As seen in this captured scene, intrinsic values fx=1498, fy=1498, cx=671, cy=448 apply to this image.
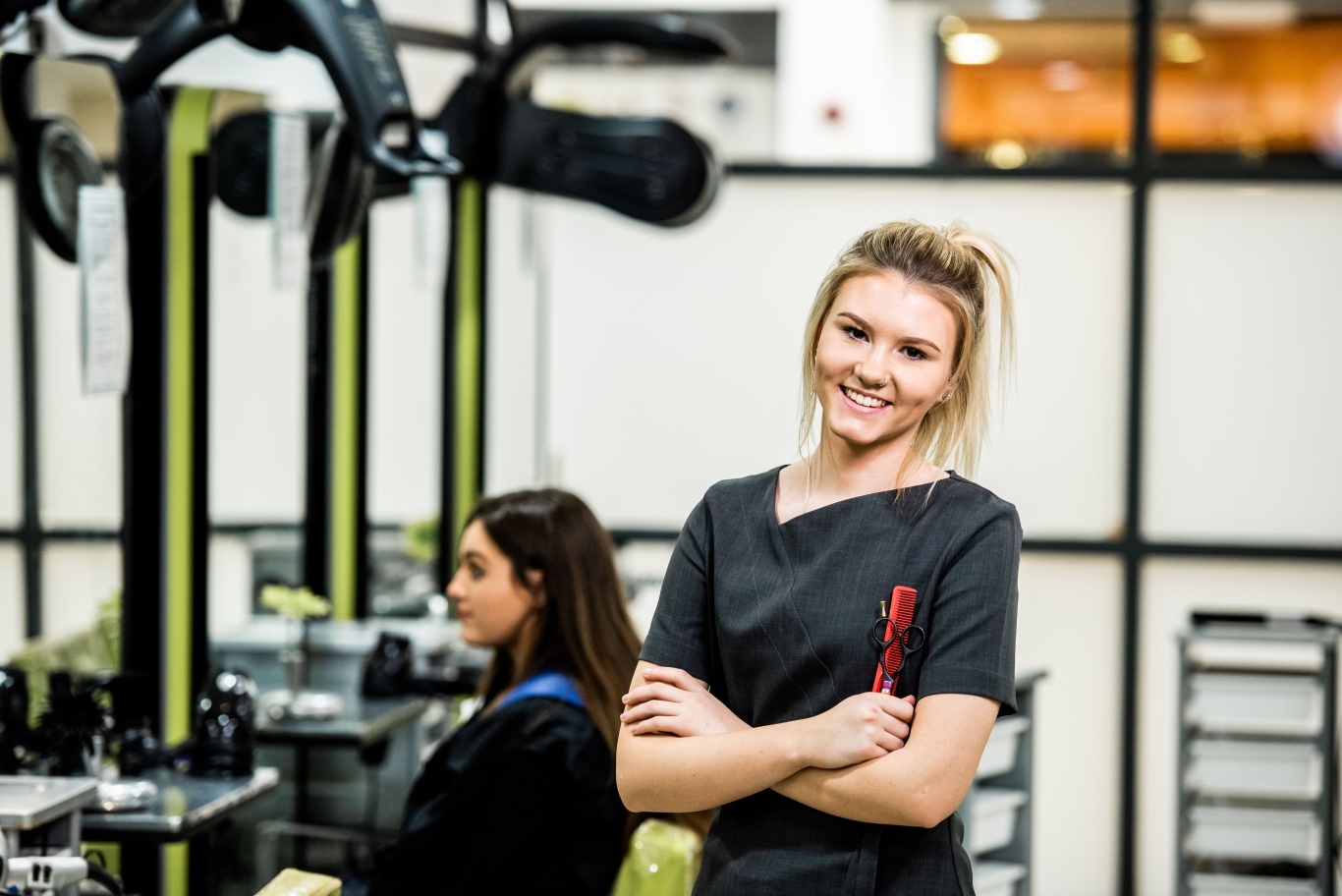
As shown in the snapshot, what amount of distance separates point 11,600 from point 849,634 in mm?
1942

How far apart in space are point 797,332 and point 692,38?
69.9 inches

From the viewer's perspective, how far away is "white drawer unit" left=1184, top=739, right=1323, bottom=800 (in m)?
3.71

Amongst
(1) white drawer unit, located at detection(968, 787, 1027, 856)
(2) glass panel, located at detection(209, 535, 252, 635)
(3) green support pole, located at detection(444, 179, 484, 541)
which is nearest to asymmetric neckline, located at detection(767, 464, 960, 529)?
(1) white drawer unit, located at detection(968, 787, 1027, 856)

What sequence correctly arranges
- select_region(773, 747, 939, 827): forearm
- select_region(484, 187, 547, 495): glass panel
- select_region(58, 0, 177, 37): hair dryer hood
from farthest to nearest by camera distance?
select_region(484, 187, 547, 495): glass panel
select_region(58, 0, 177, 37): hair dryer hood
select_region(773, 747, 939, 827): forearm

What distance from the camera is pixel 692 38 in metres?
3.28

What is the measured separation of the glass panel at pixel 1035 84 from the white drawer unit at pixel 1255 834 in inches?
82.1

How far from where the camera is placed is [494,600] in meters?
2.23

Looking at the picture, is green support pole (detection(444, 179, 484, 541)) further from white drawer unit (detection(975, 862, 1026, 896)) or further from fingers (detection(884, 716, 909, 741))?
fingers (detection(884, 716, 909, 741))

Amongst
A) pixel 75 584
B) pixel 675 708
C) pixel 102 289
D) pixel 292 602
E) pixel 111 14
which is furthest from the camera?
pixel 292 602

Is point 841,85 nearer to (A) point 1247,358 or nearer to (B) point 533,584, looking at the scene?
(A) point 1247,358

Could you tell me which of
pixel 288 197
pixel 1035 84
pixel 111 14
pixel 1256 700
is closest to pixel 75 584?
pixel 288 197

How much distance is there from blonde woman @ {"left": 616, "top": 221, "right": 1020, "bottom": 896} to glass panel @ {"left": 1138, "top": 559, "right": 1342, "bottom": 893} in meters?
3.67

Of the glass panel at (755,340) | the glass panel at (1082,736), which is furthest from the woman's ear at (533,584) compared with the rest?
the glass panel at (1082,736)

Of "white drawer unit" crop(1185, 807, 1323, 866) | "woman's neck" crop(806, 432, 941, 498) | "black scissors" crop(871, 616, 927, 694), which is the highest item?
"woman's neck" crop(806, 432, 941, 498)
